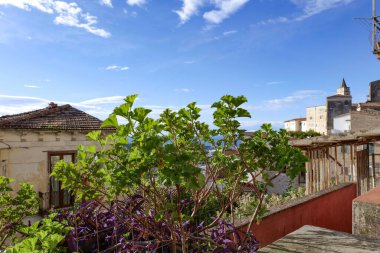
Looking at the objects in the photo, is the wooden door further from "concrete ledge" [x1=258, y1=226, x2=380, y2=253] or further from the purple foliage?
the purple foliage

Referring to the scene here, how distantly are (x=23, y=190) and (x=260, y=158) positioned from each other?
2.23 metres

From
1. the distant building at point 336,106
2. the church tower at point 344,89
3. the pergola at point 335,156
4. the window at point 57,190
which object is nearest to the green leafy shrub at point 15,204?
the pergola at point 335,156

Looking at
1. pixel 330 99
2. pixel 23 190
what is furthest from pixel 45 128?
pixel 330 99

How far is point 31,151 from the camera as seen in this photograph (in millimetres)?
11789

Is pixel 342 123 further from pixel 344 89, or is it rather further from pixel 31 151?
pixel 31 151

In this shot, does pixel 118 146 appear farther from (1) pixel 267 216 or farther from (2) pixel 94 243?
(1) pixel 267 216

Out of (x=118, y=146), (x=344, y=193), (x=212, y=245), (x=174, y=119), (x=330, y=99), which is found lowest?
(x=344, y=193)

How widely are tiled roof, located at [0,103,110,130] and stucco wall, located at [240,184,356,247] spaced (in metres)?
10.1

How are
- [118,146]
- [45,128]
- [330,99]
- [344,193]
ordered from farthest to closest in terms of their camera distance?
[330,99] < [45,128] < [344,193] < [118,146]

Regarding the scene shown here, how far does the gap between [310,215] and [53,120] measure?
11526mm

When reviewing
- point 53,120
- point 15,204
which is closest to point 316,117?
point 53,120

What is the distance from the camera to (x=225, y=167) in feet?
8.02

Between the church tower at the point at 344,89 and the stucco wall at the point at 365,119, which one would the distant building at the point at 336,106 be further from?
the stucco wall at the point at 365,119

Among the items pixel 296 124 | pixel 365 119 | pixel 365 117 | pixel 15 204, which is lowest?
pixel 15 204
